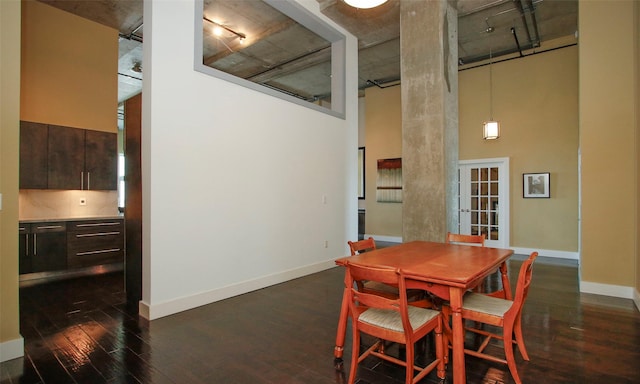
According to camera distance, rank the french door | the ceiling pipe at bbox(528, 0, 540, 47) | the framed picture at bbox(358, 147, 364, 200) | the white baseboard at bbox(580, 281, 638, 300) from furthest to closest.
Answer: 1. the framed picture at bbox(358, 147, 364, 200)
2. the french door
3. the ceiling pipe at bbox(528, 0, 540, 47)
4. the white baseboard at bbox(580, 281, 638, 300)

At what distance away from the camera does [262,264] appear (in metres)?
4.42

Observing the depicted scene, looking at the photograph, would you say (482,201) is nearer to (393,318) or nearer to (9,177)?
(393,318)

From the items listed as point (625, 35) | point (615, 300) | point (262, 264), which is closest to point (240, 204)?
point (262, 264)

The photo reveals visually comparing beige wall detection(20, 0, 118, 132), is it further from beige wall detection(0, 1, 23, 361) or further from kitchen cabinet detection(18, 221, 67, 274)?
beige wall detection(0, 1, 23, 361)

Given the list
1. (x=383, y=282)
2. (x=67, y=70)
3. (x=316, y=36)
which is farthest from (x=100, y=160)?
(x=383, y=282)

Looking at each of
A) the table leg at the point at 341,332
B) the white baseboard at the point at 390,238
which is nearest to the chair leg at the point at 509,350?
the table leg at the point at 341,332

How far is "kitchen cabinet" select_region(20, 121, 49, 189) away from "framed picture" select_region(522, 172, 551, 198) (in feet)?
28.0

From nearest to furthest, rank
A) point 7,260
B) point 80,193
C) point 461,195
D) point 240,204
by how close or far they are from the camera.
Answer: point 7,260
point 240,204
point 80,193
point 461,195

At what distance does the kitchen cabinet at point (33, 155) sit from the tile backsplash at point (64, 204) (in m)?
0.30

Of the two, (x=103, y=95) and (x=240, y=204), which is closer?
(x=240, y=204)

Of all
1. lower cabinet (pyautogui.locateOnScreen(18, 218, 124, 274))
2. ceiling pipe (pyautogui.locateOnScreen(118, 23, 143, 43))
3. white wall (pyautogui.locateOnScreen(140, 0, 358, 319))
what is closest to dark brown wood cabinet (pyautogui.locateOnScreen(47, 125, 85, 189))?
lower cabinet (pyautogui.locateOnScreen(18, 218, 124, 274))

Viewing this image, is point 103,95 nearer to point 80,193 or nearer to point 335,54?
point 80,193

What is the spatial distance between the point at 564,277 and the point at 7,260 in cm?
647

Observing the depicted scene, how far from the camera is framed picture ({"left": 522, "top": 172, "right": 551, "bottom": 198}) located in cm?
650
